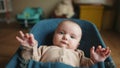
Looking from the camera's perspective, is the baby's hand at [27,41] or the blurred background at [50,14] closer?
the baby's hand at [27,41]

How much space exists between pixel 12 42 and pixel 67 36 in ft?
2.90

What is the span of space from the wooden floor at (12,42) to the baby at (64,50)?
1.69 feet

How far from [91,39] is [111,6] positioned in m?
1.11

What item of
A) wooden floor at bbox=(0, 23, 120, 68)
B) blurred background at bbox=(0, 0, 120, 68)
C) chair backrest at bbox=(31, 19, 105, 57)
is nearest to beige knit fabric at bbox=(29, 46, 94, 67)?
chair backrest at bbox=(31, 19, 105, 57)

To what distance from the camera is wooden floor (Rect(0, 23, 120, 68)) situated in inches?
57.6

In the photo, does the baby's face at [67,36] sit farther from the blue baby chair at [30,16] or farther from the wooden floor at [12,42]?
the blue baby chair at [30,16]

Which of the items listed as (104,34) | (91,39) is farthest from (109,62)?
(104,34)

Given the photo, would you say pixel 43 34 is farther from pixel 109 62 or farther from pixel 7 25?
pixel 7 25

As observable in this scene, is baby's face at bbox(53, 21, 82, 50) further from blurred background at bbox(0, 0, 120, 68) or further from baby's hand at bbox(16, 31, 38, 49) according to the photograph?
blurred background at bbox(0, 0, 120, 68)

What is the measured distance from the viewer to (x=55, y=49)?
3.22 feet

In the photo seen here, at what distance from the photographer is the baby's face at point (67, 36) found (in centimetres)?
100

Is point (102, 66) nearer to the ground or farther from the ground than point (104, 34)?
farther from the ground

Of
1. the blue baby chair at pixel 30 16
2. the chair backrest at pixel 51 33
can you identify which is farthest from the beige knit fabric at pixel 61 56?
the blue baby chair at pixel 30 16

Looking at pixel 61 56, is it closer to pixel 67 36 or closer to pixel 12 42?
pixel 67 36
